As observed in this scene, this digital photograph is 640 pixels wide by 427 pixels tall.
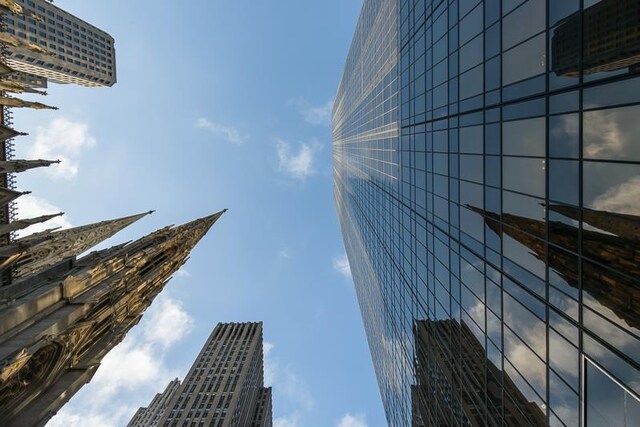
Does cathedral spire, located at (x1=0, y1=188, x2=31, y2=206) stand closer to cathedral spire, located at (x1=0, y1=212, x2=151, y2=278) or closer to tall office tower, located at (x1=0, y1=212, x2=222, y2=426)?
tall office tower, located at (x1=0, y1=212, x2=222, y2=426)

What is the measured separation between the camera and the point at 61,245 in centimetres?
5753

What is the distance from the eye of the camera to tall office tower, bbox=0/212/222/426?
21.1m

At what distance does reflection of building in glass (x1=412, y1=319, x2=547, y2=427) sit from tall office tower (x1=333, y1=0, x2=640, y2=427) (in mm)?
142

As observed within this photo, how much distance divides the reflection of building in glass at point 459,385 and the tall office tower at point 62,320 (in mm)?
23337

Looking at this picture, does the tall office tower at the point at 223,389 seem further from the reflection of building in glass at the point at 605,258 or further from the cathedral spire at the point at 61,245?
the reflection of building in glass at the point at 605,258

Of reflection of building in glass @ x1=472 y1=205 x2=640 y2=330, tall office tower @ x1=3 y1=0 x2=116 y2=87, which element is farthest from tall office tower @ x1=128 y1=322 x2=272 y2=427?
reflection of building in glass @ x1=472 y1=205 x2=640 y2=330

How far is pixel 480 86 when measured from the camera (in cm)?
2194

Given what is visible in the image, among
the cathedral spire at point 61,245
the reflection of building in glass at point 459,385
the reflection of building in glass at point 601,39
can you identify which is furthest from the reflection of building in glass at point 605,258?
the cathedral spire at point 61,245

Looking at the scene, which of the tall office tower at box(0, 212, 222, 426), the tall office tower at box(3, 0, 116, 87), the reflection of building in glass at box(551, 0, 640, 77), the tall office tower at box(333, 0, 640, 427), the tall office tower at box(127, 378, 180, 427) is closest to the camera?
the reflection of building in glass at box(551, 0, 640, 77)

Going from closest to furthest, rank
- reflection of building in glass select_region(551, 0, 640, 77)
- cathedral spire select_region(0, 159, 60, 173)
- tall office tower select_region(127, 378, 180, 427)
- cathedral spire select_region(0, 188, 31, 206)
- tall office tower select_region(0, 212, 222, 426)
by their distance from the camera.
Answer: reflection of building in glass select_region(551, 0, 640, 77) < tall office tower select_region(0, 212, 222, 426) < cathedral spire select_region(0, 159, 60, 173) < cathedral spire select_region(0, 188, 31, 206) < tall office tower select_region(127, 378, 180, 427)

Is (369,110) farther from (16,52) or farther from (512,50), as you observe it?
(16,52)

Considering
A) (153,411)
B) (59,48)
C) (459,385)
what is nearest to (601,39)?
(459,385)

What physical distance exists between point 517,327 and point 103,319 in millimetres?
28327

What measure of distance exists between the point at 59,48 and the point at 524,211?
3910 inches
